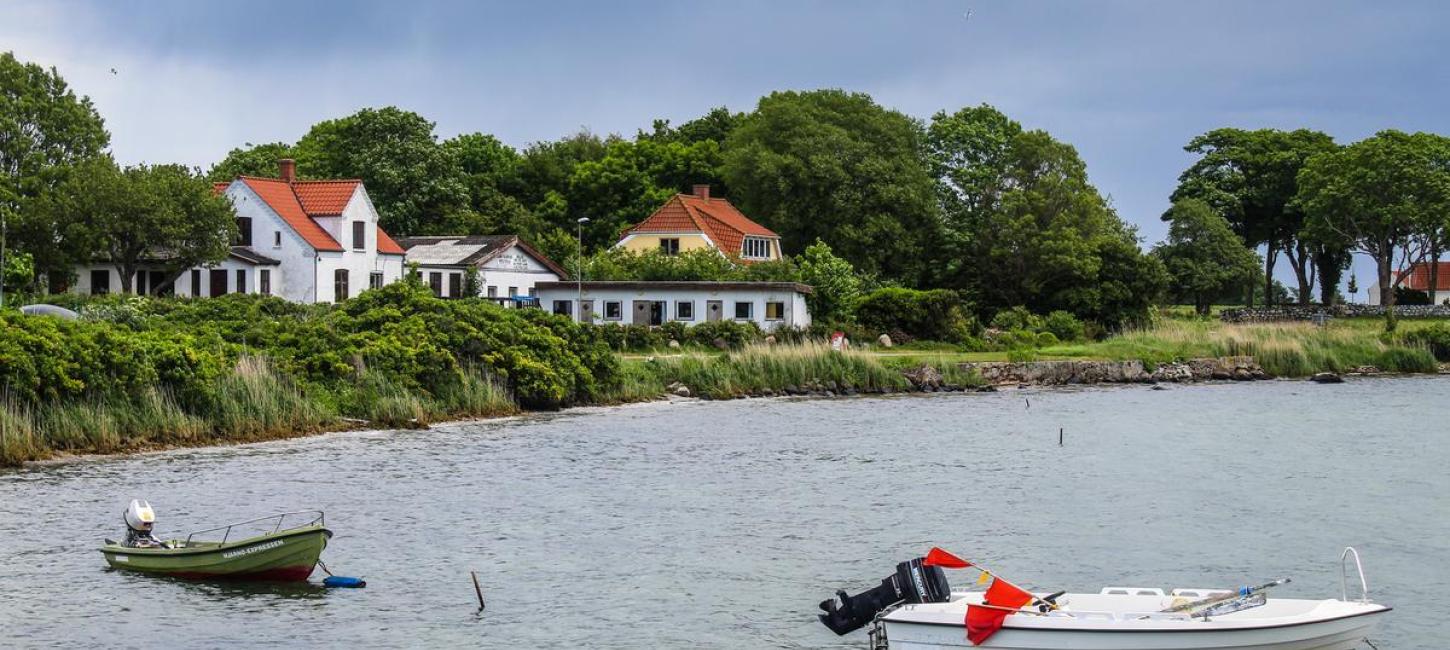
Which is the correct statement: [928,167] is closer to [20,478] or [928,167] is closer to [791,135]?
[791,135]

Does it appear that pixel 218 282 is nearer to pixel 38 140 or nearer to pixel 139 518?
pixel 38 140

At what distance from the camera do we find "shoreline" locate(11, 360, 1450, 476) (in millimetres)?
39500

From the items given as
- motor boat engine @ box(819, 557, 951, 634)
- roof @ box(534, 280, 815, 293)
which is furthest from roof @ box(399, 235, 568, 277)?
motor boat engine @ box(819, 557, 951, 634)

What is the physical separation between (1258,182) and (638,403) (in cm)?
8379

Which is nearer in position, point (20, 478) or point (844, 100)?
point (20, 478)

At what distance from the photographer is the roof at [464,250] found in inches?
3632

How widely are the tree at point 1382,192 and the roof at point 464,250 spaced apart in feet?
178


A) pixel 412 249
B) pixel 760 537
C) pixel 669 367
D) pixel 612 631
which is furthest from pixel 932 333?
pixel 612 631

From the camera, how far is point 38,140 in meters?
86.0

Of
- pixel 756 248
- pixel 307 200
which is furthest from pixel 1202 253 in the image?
pixel 307 200

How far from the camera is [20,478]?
118 ft

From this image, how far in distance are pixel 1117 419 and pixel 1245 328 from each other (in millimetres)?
34227

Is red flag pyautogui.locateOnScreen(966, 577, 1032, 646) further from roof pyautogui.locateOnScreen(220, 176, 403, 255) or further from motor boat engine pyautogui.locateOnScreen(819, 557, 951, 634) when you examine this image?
roof pyautogui.locateOnScreen(220, 176, 403, 255)

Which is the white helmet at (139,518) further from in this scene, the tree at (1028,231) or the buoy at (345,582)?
the tree at (1028,231)
